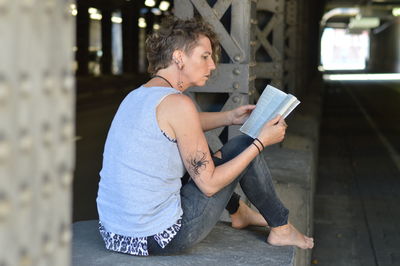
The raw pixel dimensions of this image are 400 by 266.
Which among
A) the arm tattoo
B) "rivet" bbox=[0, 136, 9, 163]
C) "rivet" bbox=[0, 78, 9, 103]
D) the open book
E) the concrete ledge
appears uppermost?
"rivet" bbox=[0, 78, 9, 103]

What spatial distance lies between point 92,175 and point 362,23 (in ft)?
183

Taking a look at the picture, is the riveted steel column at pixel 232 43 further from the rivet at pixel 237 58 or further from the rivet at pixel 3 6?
the rivet at pixel 3 6

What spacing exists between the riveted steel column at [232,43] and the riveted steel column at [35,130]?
356cm

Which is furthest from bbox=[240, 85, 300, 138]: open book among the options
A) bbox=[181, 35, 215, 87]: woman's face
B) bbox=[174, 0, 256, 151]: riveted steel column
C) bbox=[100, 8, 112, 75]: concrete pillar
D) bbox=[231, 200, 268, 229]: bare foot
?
bbox=[100, 8, 112, 75]: concrete pillar

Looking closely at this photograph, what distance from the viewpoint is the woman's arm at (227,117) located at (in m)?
4.07

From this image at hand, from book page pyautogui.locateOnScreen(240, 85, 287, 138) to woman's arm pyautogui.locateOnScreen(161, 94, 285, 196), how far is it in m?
0.08

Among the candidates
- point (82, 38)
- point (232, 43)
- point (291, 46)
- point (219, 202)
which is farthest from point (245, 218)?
point (82, 38)

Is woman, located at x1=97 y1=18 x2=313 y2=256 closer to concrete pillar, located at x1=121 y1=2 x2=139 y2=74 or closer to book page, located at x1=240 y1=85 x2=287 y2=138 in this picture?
book page, located at x1=240 y1=85 x2=287 y2=138

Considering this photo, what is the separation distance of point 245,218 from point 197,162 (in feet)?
3.14

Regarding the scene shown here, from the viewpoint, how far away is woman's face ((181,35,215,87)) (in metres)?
3.39

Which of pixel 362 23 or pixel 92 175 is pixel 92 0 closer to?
pixel 92 175

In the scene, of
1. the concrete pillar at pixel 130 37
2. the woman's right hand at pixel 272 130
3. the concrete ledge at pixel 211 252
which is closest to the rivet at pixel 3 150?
the concrete ledge at pixel 211 252

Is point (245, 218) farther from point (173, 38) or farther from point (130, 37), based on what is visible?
point (130, 37)

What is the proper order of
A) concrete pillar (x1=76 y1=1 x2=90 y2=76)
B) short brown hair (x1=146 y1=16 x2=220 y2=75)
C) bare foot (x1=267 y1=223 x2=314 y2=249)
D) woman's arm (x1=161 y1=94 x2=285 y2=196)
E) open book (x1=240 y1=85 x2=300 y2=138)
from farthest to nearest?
concrete pillar (x1=76 y1=1 x2=90 y2=76) < bare foot (x1=267 y1=223 x2=314 y2=249) < open book (x1=240 y1=85 x2=300 y2=138) < short brown hair (x1=146 y1=16 x2=220 y2=75) < woman's arm (x1=161 y1=94 x2=285 y2=196)
